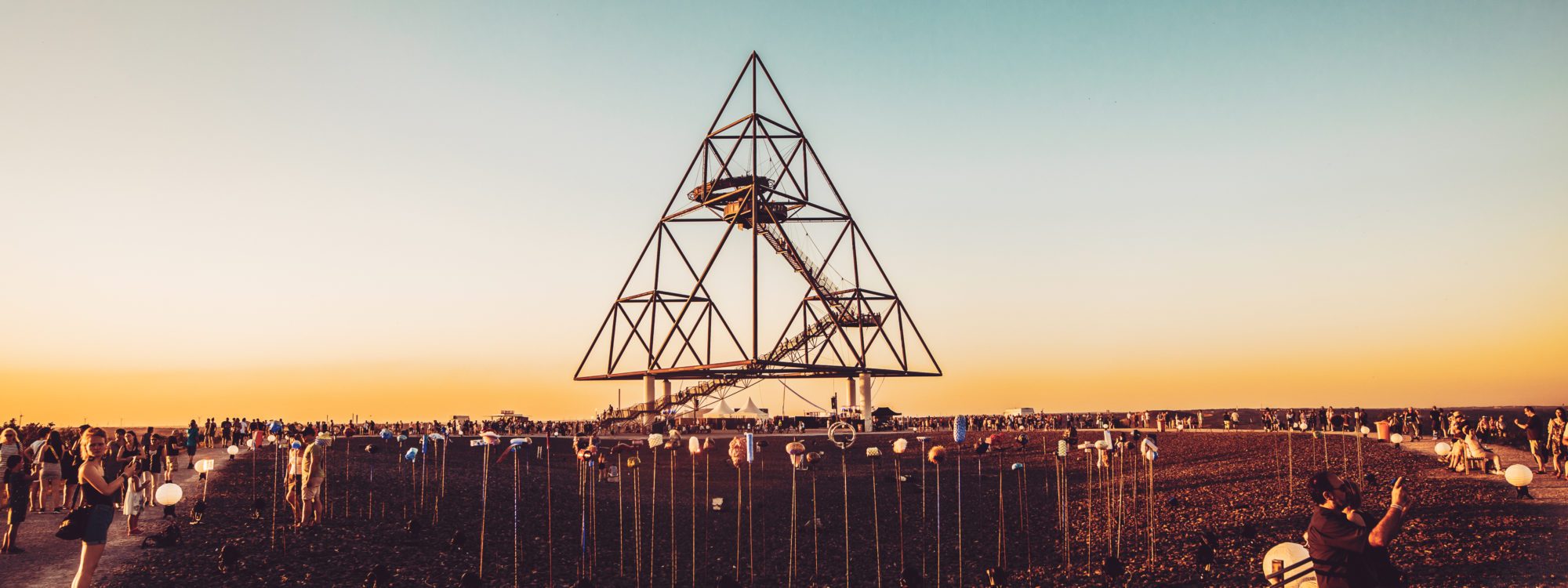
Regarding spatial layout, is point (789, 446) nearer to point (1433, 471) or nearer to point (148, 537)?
point (148, 537)

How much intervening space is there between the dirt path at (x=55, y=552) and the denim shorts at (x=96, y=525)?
12.2 ft

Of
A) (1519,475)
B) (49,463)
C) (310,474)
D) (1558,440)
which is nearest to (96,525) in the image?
(310,474)

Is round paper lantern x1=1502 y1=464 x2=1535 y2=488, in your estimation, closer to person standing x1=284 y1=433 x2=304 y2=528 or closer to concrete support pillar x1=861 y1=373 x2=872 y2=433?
person standing x1=284 y1=433 x2=304 y2=528

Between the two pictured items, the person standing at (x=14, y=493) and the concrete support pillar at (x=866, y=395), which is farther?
the concrete support pillar at (x=866, y=395)

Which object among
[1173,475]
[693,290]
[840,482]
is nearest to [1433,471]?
[1173,475]

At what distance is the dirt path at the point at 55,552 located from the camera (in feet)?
41.1

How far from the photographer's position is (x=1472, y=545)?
583 inches

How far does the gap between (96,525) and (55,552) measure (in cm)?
652

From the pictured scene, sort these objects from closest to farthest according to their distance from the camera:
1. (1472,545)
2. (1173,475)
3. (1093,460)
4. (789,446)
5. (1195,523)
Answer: (1472,545) → (1195,523) → (789,446) → (1173,475) → (1093,460)

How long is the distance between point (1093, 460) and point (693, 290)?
55.0 feet

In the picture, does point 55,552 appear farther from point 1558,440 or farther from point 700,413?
point 700,413

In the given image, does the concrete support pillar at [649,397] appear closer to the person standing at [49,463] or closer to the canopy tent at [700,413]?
the canopy tent at [700,413]

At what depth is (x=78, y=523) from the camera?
9.48 metres

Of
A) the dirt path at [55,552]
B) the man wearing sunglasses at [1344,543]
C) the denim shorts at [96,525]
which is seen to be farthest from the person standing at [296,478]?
the man wearing sunglasses at [1344,543]
